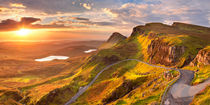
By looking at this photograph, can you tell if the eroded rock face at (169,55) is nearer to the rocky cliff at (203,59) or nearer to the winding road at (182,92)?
the rocky cliff at (203,59)

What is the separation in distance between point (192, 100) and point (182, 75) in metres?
28.5

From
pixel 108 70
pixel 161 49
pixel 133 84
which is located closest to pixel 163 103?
pixel 133 84

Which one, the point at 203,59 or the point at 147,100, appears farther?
the point at 203,59

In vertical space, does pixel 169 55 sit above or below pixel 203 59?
below

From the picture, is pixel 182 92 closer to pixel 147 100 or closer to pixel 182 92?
pixel 182 92

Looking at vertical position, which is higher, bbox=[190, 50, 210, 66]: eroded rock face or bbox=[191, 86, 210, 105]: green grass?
bbox=[190, 50, 210, 66]: eroded rock face

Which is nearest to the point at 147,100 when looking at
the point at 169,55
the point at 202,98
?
the point at 202,98

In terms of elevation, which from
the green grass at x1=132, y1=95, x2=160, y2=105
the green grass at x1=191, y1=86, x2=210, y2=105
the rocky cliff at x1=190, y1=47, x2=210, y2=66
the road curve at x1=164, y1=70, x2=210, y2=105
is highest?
the rocky cliff at x1=190, y1=47, x2=210, y2=66

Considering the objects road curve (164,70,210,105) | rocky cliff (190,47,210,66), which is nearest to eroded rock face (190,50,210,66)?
rocky cliff (190,47,210,66)

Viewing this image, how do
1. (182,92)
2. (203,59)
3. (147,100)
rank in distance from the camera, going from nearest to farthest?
(182,92) → (147,100) → (203,59)

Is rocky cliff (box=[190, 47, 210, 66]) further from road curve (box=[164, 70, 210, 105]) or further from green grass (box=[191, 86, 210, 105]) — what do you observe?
green grass (box=[191, 86, 210, 105])

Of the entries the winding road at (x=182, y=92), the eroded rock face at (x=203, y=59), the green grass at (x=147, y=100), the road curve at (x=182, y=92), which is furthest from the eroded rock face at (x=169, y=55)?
the green grass at (x=147, y=100)

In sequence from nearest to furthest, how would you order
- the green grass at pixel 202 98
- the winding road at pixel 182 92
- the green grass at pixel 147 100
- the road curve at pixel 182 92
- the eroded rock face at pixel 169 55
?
the green grass at pixel 202 98, the road curve at pixel 182 92, the winding road at pixel 182 92, the green grass at pixel 147 100, the eroded rock face at pixel 169 55

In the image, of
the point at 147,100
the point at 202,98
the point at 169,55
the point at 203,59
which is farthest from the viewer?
the point at 169,55
